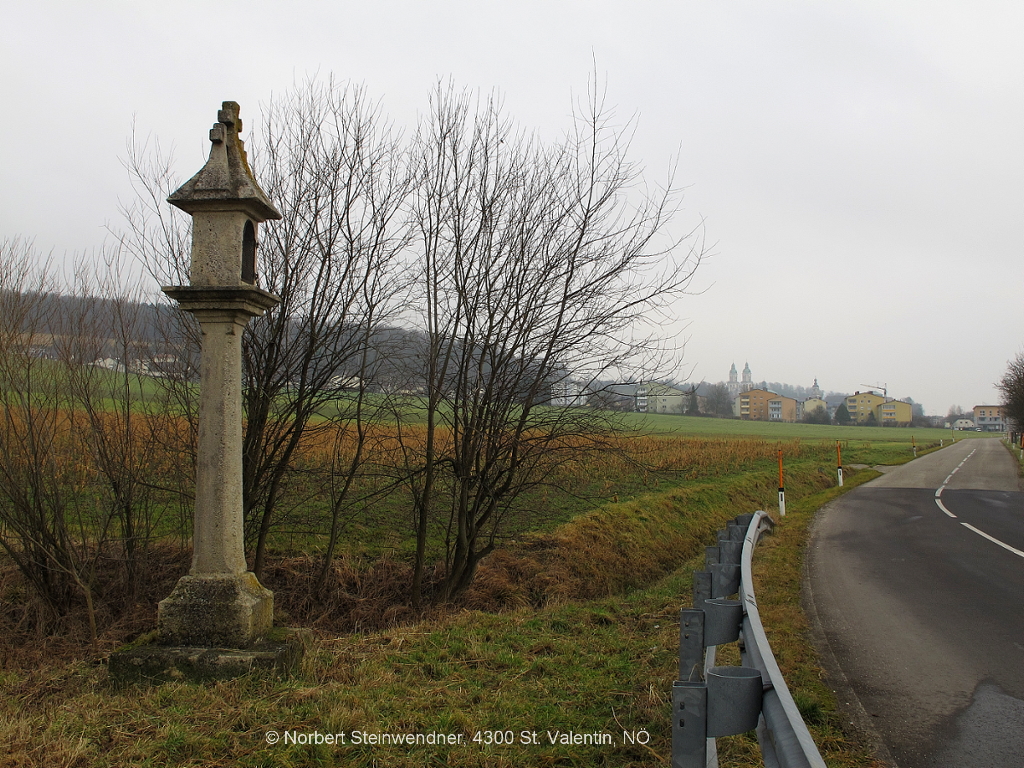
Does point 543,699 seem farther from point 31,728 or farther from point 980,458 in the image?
point 980,458

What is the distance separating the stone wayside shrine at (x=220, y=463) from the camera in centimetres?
446

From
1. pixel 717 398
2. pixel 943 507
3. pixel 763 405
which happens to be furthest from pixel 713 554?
pixel 763 405

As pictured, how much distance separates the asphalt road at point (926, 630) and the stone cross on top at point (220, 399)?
409 centimetres

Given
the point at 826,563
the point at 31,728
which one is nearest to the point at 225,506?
the point at 31,728

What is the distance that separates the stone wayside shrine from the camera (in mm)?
4465

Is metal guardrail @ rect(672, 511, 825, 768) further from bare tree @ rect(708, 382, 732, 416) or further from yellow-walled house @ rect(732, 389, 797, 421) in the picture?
yellow-walled house @ rect(732, 389, 797, 421)

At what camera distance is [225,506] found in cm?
486

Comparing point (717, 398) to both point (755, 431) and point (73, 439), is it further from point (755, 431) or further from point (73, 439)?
point (755, 431)

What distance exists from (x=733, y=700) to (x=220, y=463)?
396 cm

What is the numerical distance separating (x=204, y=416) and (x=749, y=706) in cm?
417

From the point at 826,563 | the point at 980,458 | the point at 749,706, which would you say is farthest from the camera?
the point at 980,458

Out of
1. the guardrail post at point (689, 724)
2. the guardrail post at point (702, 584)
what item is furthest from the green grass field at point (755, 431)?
the guardrail post at point (689, 724)

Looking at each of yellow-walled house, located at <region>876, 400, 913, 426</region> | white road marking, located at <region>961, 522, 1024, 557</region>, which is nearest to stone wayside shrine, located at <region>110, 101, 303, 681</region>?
white road marking, located at <region>961, 522, 1024, 557</region>

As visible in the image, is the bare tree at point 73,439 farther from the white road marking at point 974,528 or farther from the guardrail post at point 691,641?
the white road marking at point 974,528
